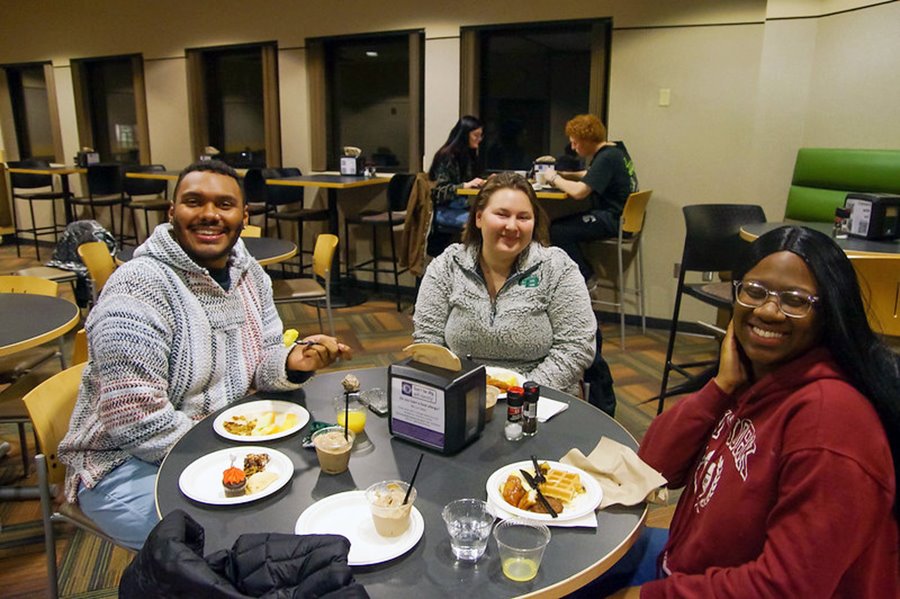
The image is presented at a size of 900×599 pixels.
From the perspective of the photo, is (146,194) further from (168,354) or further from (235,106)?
(168,354)

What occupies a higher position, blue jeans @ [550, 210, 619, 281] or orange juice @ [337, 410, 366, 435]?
blue jeans @ [550, 210, 619, 281]

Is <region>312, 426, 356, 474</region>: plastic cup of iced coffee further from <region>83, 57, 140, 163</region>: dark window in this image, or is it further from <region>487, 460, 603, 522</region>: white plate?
<region>83, 57, 140, 163</region>: dark window

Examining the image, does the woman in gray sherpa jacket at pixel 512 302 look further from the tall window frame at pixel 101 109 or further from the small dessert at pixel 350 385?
the tall window frame at pixel 101 109

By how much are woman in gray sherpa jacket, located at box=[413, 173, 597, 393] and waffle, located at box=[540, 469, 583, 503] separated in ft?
2.14

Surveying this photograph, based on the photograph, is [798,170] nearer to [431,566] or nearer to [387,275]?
[387,275]

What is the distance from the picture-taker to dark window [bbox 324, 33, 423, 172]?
18.4 feet

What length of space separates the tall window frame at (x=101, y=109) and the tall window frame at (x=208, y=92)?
2.32 ft

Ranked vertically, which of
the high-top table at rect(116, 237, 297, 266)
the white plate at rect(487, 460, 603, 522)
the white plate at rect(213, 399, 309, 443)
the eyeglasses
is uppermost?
the eyeglasses

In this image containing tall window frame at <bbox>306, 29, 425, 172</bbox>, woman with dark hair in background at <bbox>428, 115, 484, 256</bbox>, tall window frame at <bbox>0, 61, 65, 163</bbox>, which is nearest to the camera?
woman with dark hair in background at <bbox>428, 115, 484, 256</bbox>

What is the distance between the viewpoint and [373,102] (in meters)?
5.88

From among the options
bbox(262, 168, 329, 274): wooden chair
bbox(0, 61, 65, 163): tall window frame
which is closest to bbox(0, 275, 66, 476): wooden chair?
bbox(262, 168, 329, 274): wooden chair

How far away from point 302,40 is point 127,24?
2330mm

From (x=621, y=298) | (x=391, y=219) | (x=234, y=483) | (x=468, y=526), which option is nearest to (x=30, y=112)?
(x=391, y=219)

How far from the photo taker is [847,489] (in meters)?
0.89
